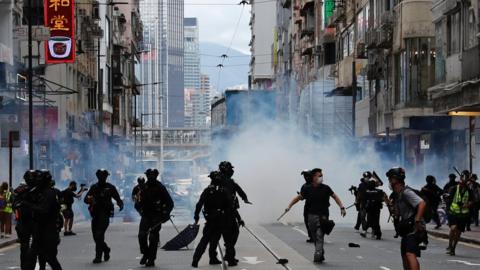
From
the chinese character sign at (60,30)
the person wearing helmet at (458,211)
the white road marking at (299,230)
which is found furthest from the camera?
the chinese character sign at (60,30)

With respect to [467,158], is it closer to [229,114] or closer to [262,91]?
[229,114]

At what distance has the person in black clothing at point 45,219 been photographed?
16312mm

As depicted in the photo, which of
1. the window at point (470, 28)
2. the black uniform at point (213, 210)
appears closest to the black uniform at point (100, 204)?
the black uniform at point (213, 210)

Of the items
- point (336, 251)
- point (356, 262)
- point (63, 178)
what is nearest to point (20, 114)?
point (63, 178)

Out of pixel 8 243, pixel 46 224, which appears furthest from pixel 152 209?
pixel 8 243

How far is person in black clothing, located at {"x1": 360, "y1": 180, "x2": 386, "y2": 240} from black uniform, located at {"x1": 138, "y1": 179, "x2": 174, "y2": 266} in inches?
418

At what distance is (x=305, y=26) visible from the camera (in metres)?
96.0

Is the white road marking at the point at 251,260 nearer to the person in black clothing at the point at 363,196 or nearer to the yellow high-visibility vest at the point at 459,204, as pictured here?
the yellow high-visibility vest at the point at 459,204

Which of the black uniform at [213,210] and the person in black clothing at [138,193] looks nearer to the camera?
the black uniform at [213,210]

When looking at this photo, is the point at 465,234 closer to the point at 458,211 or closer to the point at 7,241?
the point at 458,211

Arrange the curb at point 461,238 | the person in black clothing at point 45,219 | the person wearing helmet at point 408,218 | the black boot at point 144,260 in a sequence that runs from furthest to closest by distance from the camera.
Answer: the curb at point 461,238
the black boot at point 144,260
the person in black clothing at point 45,219
the person wearing helmet at point 408,218

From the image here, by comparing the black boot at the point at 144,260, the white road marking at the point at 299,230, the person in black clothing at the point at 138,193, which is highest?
the person in black clothing at the point at 138,193

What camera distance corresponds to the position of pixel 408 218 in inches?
571

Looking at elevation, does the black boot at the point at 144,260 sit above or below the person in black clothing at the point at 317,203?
below
